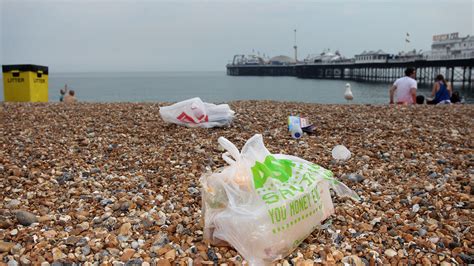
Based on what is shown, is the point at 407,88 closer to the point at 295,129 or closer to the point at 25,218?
the point at 295,129

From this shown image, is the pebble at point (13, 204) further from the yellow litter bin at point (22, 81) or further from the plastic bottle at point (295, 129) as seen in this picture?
the yellow litter bin at point (22, 81)

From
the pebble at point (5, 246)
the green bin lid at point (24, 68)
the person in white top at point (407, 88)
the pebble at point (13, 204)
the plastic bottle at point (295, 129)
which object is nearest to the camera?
the pebble at point (5, 246)

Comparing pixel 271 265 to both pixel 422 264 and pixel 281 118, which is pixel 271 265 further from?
pixel 281 118

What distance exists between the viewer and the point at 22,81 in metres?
10.5

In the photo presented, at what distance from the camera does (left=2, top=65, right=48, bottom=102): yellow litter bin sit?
34.1 feet

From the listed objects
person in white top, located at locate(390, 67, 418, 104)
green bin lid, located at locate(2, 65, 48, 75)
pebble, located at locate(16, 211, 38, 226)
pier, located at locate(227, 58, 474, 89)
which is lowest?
pebble, located at locate(16, 211, 38, 226)

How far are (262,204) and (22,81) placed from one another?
1000 cm

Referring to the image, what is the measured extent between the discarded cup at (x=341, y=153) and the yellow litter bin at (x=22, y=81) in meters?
8.60

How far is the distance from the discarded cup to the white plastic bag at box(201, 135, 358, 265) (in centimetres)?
161

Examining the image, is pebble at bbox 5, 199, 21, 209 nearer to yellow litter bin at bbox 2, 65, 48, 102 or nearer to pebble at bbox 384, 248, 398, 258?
pebble at bbox 384, 248, 398, 258

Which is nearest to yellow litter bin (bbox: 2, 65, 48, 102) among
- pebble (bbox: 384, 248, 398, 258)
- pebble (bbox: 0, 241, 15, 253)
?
pebble (bbox: 0, 241, 15, 253)

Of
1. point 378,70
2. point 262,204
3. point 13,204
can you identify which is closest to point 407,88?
point 262,204

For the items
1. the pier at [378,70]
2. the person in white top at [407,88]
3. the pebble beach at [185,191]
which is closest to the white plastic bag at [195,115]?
the pebble beach at [185,191]

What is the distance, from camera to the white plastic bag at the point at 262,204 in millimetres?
2197
